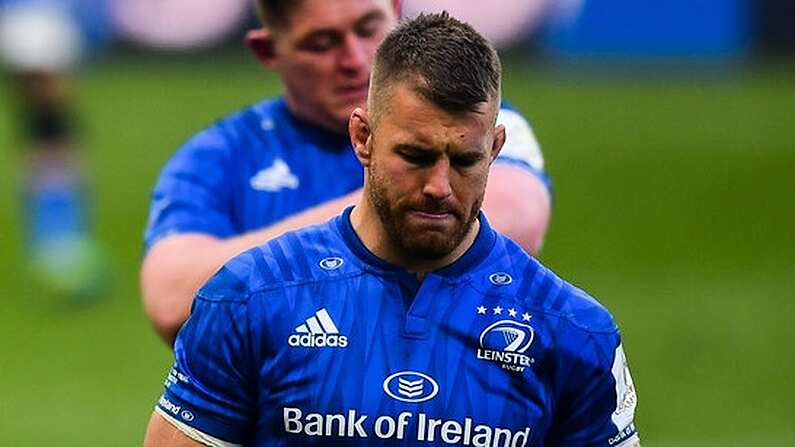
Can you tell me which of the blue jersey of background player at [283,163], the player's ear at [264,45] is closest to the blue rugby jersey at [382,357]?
the blue jersey of background player at [283,163]

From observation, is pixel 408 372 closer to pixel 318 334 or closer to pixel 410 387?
pixel 410 387

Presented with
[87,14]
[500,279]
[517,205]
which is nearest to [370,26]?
[517,205]

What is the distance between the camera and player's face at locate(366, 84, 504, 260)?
3977mm

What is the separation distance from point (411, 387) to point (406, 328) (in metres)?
0.12

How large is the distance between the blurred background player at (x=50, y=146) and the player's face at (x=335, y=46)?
30.4ft

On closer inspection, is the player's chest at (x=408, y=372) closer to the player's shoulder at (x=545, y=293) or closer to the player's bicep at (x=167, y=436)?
the player's shoulder at (x=545, y=293)

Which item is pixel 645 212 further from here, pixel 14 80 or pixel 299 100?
pixel 299 100

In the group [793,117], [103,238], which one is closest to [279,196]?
[103,238]

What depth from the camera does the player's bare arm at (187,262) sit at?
4879 millimetres

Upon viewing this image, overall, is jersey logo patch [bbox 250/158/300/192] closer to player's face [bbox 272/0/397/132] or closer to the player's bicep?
player's face [bbox 272/0/397/132]

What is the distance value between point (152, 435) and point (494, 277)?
769 millimetres

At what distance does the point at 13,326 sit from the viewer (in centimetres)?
1385

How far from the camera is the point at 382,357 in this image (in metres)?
4.09

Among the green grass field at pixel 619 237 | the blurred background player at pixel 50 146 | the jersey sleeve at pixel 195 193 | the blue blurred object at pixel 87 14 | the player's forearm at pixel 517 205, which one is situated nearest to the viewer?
the player's forearm at pixel 517 205
